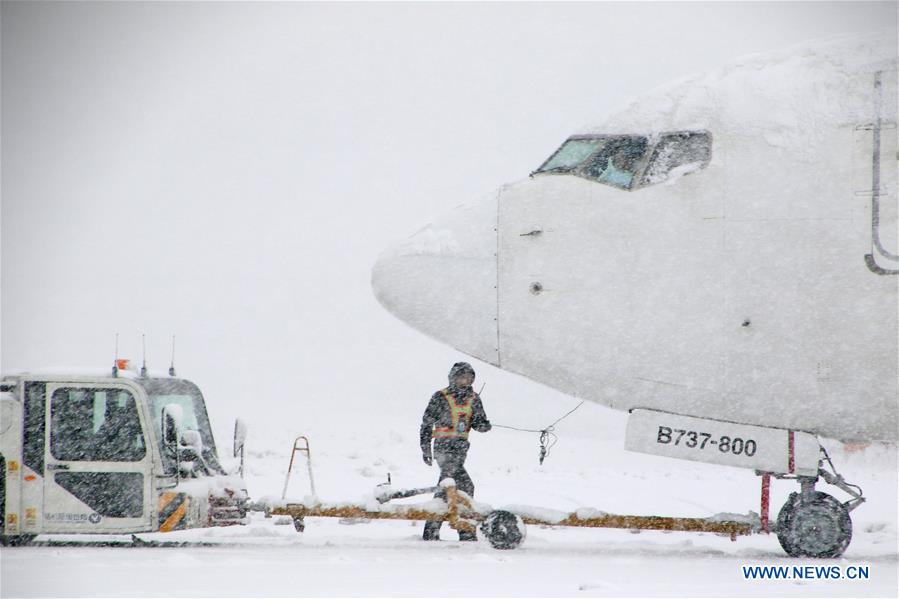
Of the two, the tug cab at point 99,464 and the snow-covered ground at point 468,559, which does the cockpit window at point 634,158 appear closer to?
the snow-covered ground at point 468,559

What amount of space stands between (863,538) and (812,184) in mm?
4212

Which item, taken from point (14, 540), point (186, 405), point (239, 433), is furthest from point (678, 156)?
point (14, 540)

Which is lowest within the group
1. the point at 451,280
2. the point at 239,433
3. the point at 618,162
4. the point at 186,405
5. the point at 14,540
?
the point at 14,540

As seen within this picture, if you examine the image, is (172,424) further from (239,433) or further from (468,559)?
(468,559)

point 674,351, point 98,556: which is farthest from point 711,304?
point 98,556

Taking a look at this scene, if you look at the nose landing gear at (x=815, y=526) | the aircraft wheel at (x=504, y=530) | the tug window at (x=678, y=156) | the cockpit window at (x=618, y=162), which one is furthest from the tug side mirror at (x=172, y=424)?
the nose landing gear at (x=815, y=526)

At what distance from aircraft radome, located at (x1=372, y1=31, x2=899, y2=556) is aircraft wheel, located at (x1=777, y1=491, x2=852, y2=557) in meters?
0.02

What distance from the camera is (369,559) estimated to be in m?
7.44

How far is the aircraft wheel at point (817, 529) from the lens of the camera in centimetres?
766

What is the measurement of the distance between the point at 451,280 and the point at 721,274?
2.04 m

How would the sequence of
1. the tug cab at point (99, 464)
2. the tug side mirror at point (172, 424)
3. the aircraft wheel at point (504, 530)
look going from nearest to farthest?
the aircraft wheel at point (504, 530) → the tug cab at point (99, 464) → the tug side mirror at point (172, 424)

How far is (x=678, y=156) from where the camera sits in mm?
7711

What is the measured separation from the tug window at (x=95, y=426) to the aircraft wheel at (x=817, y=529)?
543 cm

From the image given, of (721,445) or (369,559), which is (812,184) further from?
(369,559)
